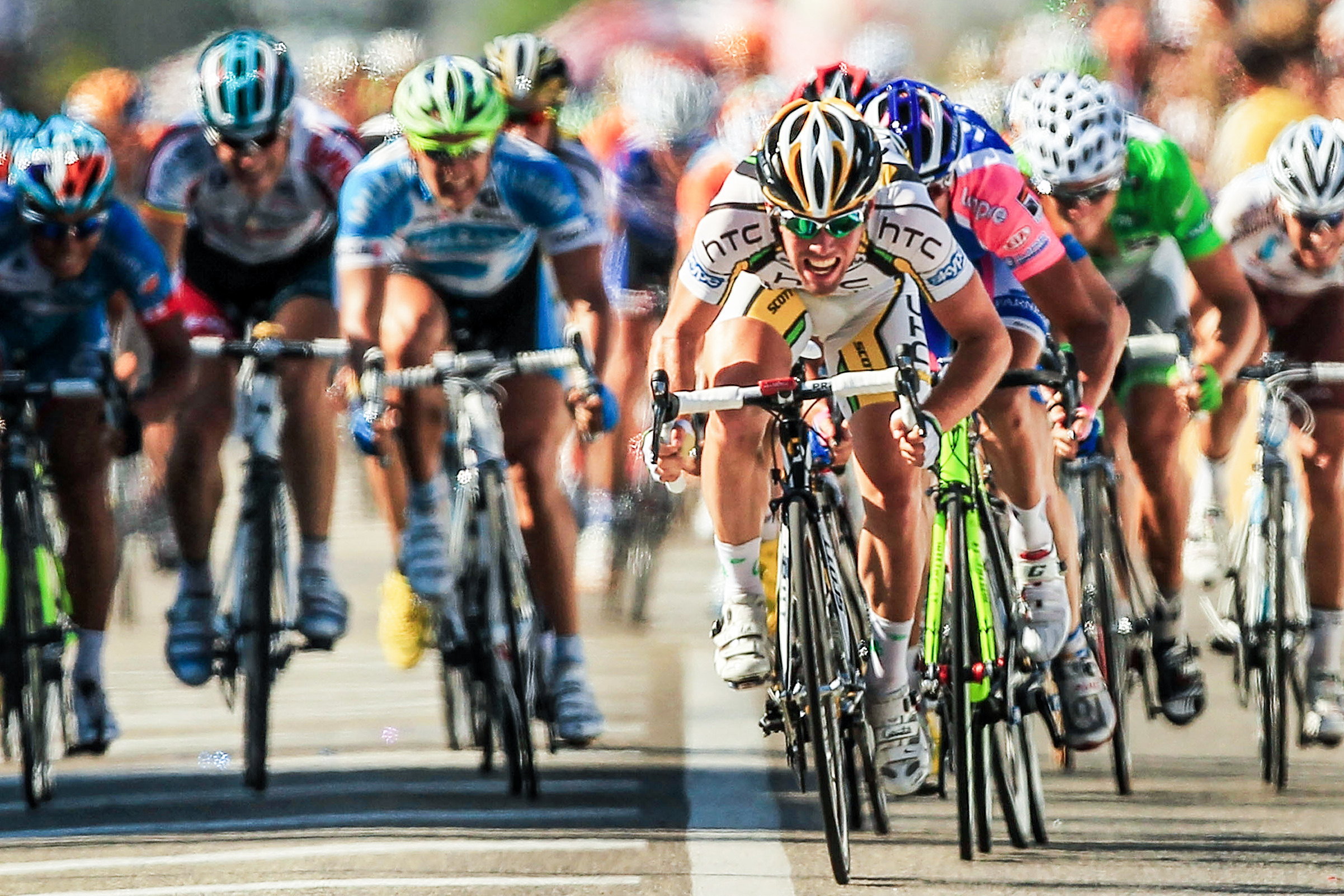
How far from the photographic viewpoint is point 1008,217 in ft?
22.9

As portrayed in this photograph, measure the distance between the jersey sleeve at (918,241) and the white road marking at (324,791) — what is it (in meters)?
2.19

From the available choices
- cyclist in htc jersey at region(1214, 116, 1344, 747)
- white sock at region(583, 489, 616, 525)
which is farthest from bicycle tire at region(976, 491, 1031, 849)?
white sock at region(583, 489, 616, 525)

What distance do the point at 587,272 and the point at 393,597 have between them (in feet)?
4.31

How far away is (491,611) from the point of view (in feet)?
25.2

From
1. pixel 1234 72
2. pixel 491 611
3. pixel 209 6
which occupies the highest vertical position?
pixel 209 6

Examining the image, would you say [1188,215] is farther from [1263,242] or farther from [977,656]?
[977,656]

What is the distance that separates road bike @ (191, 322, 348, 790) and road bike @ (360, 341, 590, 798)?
18.6 inches

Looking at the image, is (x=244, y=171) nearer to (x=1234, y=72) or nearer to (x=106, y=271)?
(x=106, y=271)

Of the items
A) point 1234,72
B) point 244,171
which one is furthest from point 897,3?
point 244,171

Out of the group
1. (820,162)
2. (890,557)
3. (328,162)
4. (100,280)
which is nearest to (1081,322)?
(890,557)

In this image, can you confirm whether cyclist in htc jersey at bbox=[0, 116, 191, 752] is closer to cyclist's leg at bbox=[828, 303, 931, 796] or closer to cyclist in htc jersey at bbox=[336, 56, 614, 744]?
cyclist in htc jersey at bbox=[336, 56, 614, 744]

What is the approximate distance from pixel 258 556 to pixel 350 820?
1.03 m

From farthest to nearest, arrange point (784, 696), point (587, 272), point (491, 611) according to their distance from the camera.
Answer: point (587, 272) < point (491, 611) < point (784, 696)

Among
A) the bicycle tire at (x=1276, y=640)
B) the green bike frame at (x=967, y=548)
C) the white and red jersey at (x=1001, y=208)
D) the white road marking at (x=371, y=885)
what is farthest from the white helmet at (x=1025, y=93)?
the white road marking at (x=371, y=885)
